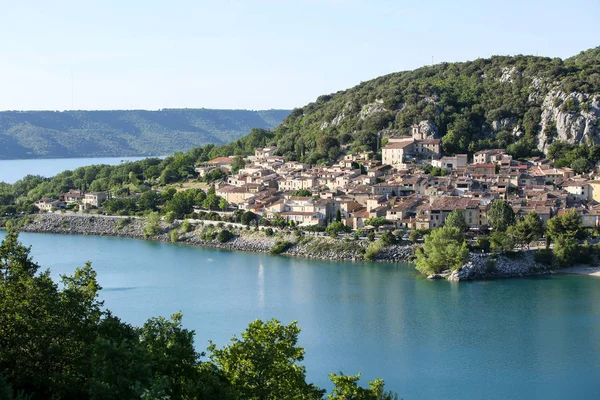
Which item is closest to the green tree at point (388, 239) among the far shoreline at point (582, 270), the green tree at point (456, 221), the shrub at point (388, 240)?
the shrub at point (388, 240)

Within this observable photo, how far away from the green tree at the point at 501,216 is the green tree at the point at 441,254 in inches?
63.3

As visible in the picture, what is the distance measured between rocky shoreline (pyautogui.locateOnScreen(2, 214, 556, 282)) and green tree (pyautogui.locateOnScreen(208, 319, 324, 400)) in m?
10.7

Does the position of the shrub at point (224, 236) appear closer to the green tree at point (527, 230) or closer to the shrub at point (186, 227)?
the shrub at point (186, 227)

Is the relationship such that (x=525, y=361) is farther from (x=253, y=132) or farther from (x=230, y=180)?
(x=253, y=132)

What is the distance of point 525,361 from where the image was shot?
38.2 feet

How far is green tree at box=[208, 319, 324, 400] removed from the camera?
271 inches

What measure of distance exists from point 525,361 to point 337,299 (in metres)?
4.82

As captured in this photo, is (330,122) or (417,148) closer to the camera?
(417,148)

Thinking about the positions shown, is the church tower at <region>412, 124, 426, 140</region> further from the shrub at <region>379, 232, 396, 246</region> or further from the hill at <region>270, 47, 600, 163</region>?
the shrub at <region>379, 232, 396, 246</region>

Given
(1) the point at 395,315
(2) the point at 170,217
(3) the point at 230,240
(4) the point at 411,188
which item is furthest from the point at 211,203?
(1) the point at 395,315

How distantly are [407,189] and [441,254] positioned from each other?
6.08 metres

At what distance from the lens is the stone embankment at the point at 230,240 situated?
65.5ft

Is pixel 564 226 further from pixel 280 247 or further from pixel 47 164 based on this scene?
pixel 47 164

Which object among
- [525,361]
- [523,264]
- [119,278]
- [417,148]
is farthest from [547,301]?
[417,148]
